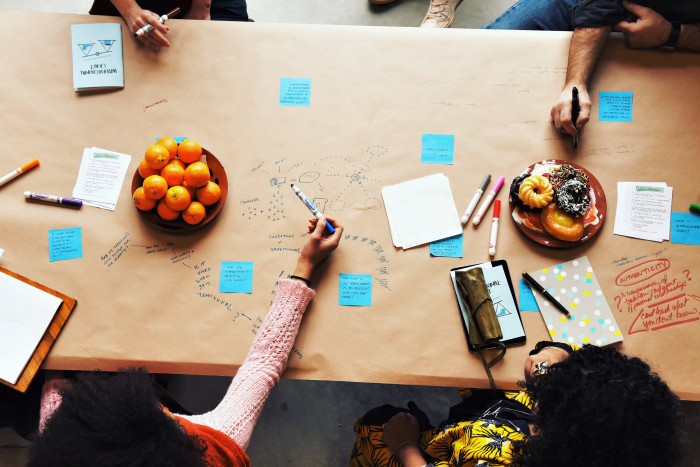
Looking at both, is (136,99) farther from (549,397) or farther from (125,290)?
(549,397)

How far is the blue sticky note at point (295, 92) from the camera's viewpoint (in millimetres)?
1378

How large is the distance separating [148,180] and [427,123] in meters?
0.83

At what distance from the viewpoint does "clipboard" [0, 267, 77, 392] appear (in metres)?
1.18

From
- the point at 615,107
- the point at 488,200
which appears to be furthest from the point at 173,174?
the point at 615,107

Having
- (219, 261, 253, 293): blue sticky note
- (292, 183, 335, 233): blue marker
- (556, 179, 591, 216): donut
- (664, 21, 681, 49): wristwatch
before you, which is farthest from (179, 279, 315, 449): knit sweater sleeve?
(664, 21, 681, 49): wristwatch

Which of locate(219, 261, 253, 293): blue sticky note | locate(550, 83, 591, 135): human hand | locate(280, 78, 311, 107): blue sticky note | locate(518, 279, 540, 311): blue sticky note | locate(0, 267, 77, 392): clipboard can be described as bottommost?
locate(0, 267, 77, 392): clipboard

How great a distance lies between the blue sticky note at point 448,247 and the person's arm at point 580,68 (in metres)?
0.47

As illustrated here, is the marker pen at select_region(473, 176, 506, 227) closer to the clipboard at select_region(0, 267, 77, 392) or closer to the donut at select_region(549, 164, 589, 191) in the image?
the donut at select_region(549, 164, 589, 191)

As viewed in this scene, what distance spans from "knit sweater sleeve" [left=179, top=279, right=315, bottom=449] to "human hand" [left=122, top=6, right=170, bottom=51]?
87 cm

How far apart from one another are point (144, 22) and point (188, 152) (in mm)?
503

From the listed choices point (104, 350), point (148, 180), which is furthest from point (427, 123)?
point (104, 350)

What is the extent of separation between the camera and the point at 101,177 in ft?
4.35

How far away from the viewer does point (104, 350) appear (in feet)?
4.02

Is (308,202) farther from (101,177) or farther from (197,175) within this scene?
(101,177)
